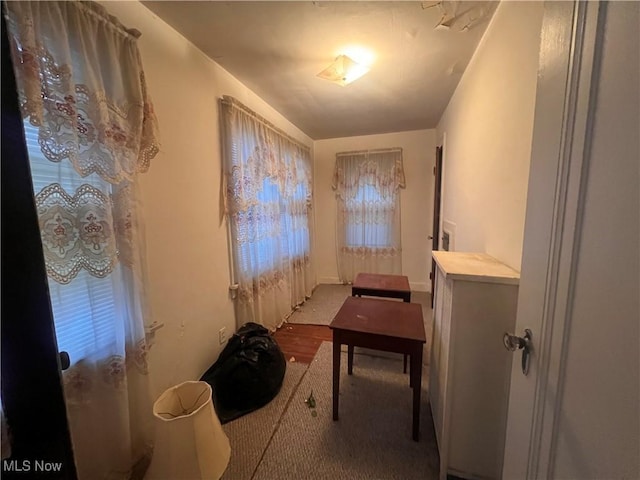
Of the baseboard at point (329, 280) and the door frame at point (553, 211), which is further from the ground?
the door frame at point (553, 211)

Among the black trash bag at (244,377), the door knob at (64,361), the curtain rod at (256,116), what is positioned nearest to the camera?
the door knob at (64,361)

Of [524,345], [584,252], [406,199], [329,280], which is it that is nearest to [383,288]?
[524,345]

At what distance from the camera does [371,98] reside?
8.27 feet

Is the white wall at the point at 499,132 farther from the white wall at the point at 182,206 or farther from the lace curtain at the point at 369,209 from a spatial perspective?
the white wall at the point at 182,206

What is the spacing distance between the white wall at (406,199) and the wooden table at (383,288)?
1.61 m

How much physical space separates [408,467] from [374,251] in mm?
2942

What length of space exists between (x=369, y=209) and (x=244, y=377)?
2946 mm

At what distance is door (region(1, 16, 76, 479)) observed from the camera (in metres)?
0.57

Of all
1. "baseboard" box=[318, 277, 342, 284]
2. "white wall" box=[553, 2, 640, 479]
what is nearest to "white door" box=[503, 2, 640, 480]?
"white wall" box=[553, 2, 640, 479]

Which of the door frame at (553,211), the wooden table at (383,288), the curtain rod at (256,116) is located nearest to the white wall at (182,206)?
the curtain rod at (256,116)

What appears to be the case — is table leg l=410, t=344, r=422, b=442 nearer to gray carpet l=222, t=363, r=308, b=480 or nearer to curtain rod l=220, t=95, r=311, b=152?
gray carpet l=222, t=363, r=308, b=480

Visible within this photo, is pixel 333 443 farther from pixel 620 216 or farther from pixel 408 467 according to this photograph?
pixel 620 216

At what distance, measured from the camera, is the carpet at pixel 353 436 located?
126 centimetres

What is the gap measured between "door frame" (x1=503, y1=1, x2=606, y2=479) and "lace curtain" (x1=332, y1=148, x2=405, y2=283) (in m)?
3.18
